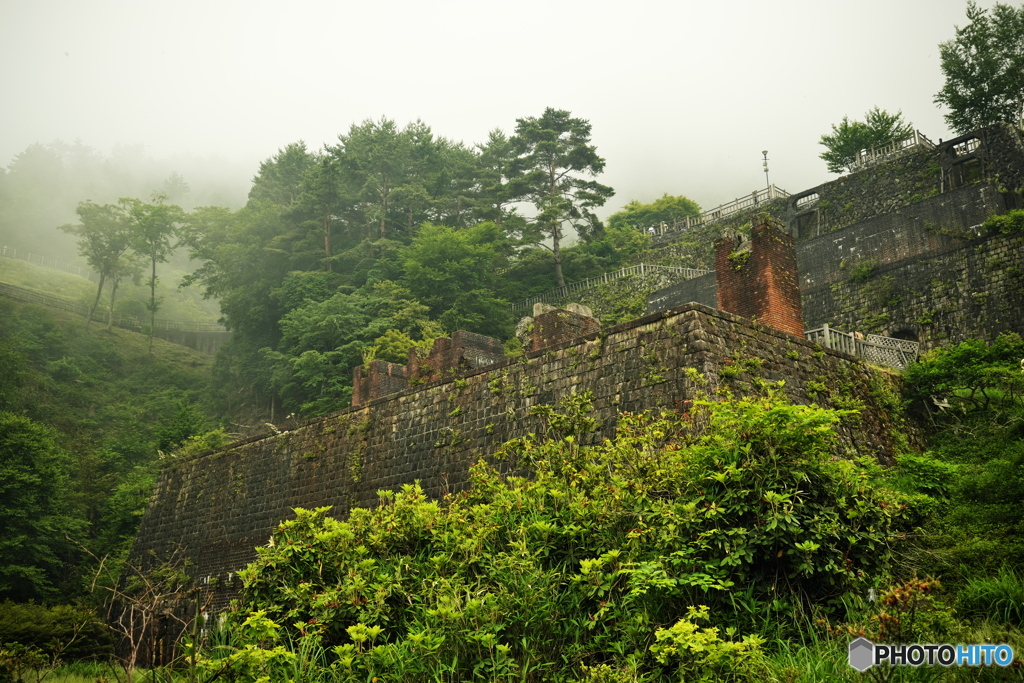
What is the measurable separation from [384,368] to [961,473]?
33.7 ft

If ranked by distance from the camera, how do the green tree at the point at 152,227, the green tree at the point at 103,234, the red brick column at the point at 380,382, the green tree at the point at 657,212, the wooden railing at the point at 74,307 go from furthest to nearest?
the green tree at the point at 657,212
the wooden railing at the point at 74,307
the green tree at the point at 103,234
the green tree at the point at 152,227
the red brick column at the point at 380,382

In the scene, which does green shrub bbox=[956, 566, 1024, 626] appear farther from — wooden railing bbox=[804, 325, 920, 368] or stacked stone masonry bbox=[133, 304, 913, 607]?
wooden railing bbox=[804, 325, 920, 368]

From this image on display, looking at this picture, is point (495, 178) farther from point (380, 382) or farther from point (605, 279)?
point (380, 382)

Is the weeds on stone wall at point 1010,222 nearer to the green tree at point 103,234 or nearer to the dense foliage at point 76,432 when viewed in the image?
the dense foliage at point 76,432

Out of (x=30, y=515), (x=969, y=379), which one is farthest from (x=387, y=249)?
(x=969, y=379)

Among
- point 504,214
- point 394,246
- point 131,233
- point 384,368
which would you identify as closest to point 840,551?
point 384,368

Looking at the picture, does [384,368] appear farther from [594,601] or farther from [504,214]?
[504,214]

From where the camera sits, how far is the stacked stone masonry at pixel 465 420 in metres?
10.1

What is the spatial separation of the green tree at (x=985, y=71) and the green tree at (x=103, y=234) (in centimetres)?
4484

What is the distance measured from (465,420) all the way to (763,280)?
16.1 ft

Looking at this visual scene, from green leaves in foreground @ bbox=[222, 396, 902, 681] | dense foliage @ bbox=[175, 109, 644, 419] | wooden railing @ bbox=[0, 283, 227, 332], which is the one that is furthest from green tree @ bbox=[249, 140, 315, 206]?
green leaves in foreground @ bbox=[222, 396, 902, 681]

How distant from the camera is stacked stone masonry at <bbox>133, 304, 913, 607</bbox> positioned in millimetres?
10102

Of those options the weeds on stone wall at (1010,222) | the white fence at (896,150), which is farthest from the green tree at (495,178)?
the weeds on stone wall at (1010,222)

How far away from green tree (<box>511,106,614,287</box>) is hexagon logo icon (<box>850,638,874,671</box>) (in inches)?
1354
